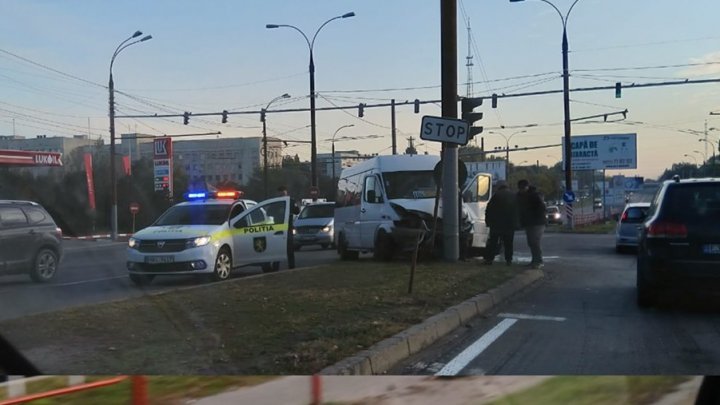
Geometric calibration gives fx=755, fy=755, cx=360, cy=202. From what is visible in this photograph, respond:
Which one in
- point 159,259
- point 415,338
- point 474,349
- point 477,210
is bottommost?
point 474,349

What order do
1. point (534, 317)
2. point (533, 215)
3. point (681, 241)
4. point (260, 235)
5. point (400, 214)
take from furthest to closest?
1. point (400, 214)
2. point (533, 215)
3. point (260, 235)
4. point (534, 317)
5. point (681, 241)

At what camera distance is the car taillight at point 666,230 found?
5.24 metres

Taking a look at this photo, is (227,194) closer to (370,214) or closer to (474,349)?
(474,349)

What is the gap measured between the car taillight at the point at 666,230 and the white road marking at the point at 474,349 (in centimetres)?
167

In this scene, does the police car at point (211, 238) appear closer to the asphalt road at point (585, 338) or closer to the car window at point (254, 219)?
the car window at point (254, 219)

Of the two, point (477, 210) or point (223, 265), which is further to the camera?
point (477, 210)

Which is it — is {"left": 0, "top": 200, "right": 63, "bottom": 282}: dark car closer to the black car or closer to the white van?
the black car

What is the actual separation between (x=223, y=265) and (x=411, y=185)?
5.77 metres

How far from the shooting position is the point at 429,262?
42.1 ft

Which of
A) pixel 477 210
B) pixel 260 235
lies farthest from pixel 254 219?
pixel 477 210

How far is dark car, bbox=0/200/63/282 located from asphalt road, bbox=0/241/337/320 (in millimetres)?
67

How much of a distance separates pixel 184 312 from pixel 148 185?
147 centimetres

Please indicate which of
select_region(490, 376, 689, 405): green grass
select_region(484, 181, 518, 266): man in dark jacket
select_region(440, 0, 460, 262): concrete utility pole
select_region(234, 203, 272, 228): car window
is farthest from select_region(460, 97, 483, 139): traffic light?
Answer: select_region(484, 181, 518, 266): man in dark jacket

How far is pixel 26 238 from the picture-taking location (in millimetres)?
3773
